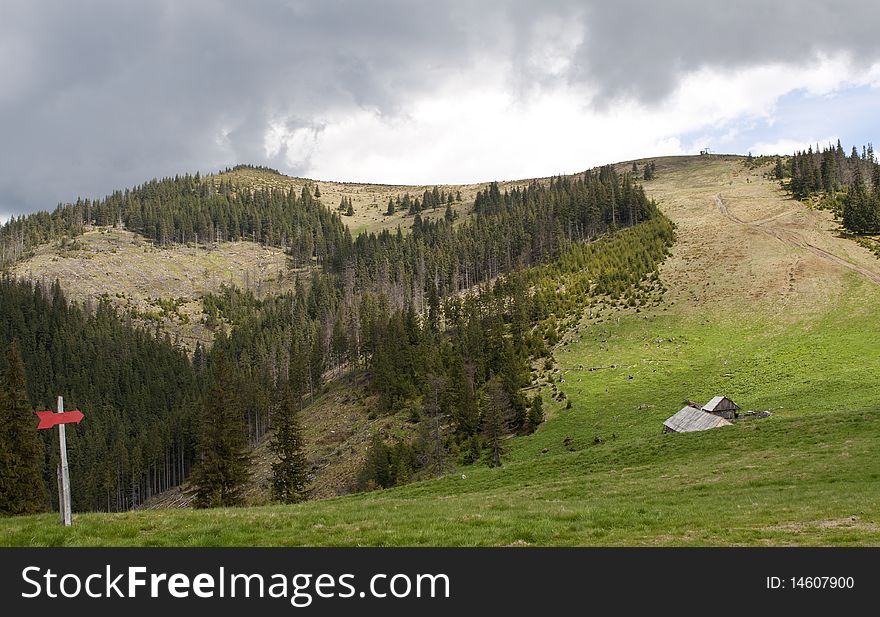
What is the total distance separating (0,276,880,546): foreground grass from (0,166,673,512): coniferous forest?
13231 millimetres

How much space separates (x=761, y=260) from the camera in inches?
3999

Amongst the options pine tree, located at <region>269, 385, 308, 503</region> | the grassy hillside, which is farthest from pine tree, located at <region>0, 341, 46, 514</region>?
the grassy hillside

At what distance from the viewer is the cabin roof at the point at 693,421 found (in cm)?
4253

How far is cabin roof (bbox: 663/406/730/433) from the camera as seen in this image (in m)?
42.5

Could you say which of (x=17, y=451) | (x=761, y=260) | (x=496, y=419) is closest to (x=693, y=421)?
(x=496, y=419)

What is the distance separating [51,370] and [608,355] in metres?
173

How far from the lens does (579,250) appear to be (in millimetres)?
125625

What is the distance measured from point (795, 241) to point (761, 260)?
49.3 feet

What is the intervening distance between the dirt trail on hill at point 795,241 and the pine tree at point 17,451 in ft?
363

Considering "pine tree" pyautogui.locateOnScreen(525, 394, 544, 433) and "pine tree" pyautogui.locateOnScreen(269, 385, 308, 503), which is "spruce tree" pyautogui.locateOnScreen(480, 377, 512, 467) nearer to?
"pine tree" pyautogui.locateOnScreen(525, 394, 544, 433)

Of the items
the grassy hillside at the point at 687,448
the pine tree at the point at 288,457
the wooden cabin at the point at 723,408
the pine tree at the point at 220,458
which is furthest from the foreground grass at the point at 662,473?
the pine tree at the point at 288,457

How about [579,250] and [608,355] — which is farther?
[579,250]

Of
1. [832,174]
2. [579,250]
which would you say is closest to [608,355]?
[579,250]
